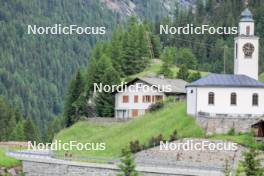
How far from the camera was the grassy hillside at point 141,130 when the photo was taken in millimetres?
74250

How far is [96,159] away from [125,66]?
45.1m

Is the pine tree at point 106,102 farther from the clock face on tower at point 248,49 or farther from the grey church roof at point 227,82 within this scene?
the clock face on tower at point 248,49

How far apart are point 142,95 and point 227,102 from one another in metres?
23.6

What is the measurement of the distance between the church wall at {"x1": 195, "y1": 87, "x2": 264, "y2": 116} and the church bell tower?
11.1 ft

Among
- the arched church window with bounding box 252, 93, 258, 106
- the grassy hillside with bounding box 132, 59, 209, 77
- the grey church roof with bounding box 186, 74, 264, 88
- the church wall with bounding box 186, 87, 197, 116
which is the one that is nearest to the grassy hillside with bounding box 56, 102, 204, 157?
the church wall with bounding box 186, 87, 197, 116

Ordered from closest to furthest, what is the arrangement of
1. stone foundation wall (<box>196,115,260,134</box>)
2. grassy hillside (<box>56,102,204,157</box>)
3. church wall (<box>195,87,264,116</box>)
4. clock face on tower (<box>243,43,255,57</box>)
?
stone foundation wall (<box>196,115,260,134</box>), grassy hillside (<box>56,102,204,157</box>), church wall (<box>195,87,264,116</box>), clock face on tower (<box>243,43,255,57</box>)

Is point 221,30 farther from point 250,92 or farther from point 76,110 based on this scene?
point 250,92

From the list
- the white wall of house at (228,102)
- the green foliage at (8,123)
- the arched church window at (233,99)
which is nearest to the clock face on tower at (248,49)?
the white wall of house at (228,102)

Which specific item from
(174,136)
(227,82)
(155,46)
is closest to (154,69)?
(155,46)

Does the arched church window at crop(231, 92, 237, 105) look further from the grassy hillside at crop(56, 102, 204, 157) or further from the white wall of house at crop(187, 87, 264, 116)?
the grassy hillside at crop(56, 102, 204, 157)

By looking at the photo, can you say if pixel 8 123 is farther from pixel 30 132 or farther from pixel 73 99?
pixel 73 99

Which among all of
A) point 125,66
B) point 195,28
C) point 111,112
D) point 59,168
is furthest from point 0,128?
point 59,168

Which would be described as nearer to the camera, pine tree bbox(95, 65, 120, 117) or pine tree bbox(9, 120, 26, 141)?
pine tree bbox(95, 65, 120, 117)

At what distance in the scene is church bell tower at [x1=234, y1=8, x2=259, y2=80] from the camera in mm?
77875
